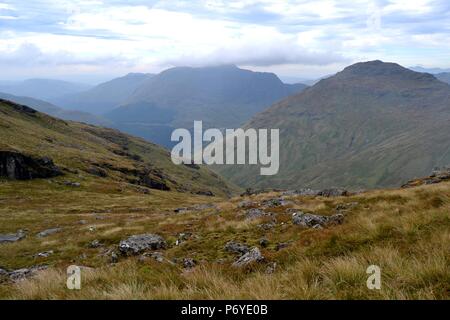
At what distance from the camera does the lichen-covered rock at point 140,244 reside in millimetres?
17944

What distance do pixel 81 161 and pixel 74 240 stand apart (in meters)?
92.0

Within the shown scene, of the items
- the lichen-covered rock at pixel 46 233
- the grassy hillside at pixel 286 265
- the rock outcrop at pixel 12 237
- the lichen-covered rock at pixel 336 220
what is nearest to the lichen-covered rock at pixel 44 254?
the grassy hillside at pixel 286 265

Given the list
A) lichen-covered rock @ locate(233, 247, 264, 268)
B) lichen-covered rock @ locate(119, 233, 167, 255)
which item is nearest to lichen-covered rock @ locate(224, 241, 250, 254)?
lichen-covered rock @ locate(233, 247, 264, 268)

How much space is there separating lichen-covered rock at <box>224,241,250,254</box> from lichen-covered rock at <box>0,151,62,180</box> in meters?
74.3

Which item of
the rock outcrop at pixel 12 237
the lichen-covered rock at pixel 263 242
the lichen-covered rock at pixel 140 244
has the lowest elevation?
the rock outcrop at pixel 12 237

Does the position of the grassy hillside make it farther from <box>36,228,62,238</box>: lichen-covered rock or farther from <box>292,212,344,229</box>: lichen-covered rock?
<box>36,228,62,238</box>: lichen-covered rock

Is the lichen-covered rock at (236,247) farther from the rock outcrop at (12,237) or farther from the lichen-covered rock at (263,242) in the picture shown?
the rock outcrop at (12,237)

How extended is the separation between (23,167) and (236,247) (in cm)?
7621

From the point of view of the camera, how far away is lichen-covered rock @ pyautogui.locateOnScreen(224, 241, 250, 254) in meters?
14.9

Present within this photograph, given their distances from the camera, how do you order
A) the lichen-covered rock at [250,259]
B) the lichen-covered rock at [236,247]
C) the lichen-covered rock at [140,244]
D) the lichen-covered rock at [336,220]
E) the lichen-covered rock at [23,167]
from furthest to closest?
the lichen-covered rock at [23,167] < the lichen-covered rock at [140,244] < the lichen-covered rock at [336,220] < the lichen-covered rock at [236,247] < the lichen-covered rock at [250,259]

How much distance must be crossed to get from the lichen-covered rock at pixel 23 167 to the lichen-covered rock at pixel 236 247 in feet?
244

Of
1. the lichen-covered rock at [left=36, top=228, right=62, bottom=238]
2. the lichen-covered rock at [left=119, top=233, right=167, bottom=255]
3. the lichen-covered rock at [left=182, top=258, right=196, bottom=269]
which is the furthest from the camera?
the lichen-covered rock at [left=36, top=228, right=62, bottom=238]
